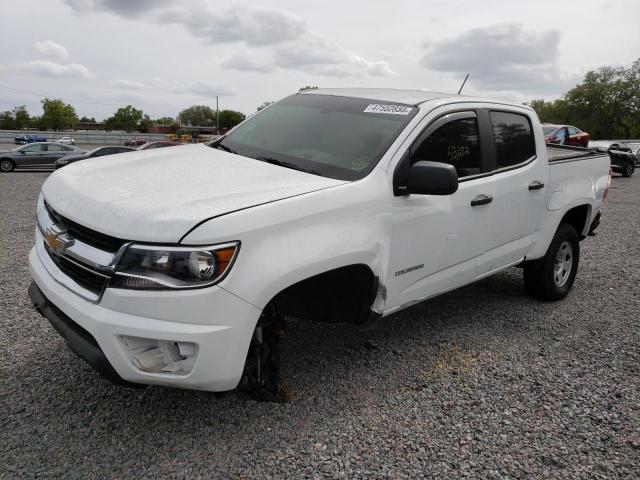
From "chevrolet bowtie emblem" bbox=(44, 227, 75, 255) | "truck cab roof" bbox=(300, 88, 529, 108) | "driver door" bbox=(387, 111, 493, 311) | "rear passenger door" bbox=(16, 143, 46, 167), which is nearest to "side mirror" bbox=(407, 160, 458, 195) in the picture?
"driver door" bbox=(387, 111, 493, 311)

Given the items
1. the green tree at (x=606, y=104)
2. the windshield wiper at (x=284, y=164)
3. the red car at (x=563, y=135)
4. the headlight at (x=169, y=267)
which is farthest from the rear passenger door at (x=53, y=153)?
the green tree at (x=606, y=104)

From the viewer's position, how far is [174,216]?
7.40 feet

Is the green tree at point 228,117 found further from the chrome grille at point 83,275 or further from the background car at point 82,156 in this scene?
the chrome grille at point 83,275

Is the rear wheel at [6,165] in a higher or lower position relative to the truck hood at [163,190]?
lower

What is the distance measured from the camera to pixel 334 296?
2918 mm

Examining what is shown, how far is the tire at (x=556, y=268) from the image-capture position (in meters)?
4.71

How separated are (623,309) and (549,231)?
1.19 metres

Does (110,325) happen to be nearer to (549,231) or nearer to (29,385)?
(29,385)

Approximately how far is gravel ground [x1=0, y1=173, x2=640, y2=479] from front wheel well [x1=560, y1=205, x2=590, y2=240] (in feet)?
3.42

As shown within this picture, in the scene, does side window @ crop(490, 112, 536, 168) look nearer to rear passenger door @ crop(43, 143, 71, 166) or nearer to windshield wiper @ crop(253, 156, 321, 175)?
windshield wiper @ crop(253, 156, 321, 175)

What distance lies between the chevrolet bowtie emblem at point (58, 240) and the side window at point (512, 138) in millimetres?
2885

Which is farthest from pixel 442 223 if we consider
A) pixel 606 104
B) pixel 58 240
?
pixel 606 104

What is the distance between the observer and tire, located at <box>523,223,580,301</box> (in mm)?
4715

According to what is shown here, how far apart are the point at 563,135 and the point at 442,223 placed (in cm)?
1885
